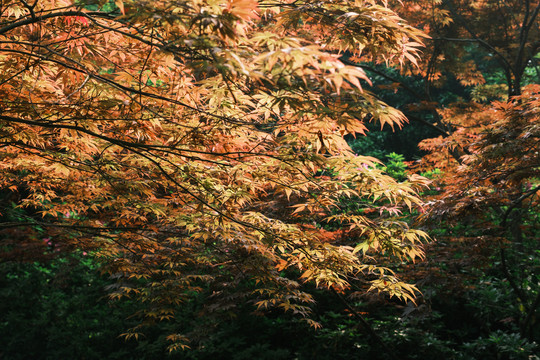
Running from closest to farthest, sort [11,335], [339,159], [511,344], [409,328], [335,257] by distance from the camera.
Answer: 1. [339,159]
2. [335,257]
3. [511,344]
4. [409,328]
5. [11,335]

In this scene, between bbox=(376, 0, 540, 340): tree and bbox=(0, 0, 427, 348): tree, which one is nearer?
bbox=(0, 0, 427, 348): tree

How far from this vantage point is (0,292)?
722 cm

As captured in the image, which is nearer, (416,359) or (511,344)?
(511,344)

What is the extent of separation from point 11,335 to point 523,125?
8.14m

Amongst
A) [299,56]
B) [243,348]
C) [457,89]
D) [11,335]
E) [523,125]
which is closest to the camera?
[299,56]

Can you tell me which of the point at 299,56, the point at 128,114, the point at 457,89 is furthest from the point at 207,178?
the point at 457,89

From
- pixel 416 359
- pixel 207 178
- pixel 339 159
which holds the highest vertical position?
pixel 339 159

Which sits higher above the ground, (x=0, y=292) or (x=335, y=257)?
(x=335, y=257)

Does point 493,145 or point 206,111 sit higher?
point 206,111

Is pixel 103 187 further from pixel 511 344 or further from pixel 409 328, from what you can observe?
pixel 511 344

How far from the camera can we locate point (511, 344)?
14.5 ft

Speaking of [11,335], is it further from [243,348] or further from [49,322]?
[243,348]

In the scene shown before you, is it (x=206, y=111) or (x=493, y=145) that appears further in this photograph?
(x=493, y=145)

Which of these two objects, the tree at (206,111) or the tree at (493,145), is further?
the tree at (493,145)
